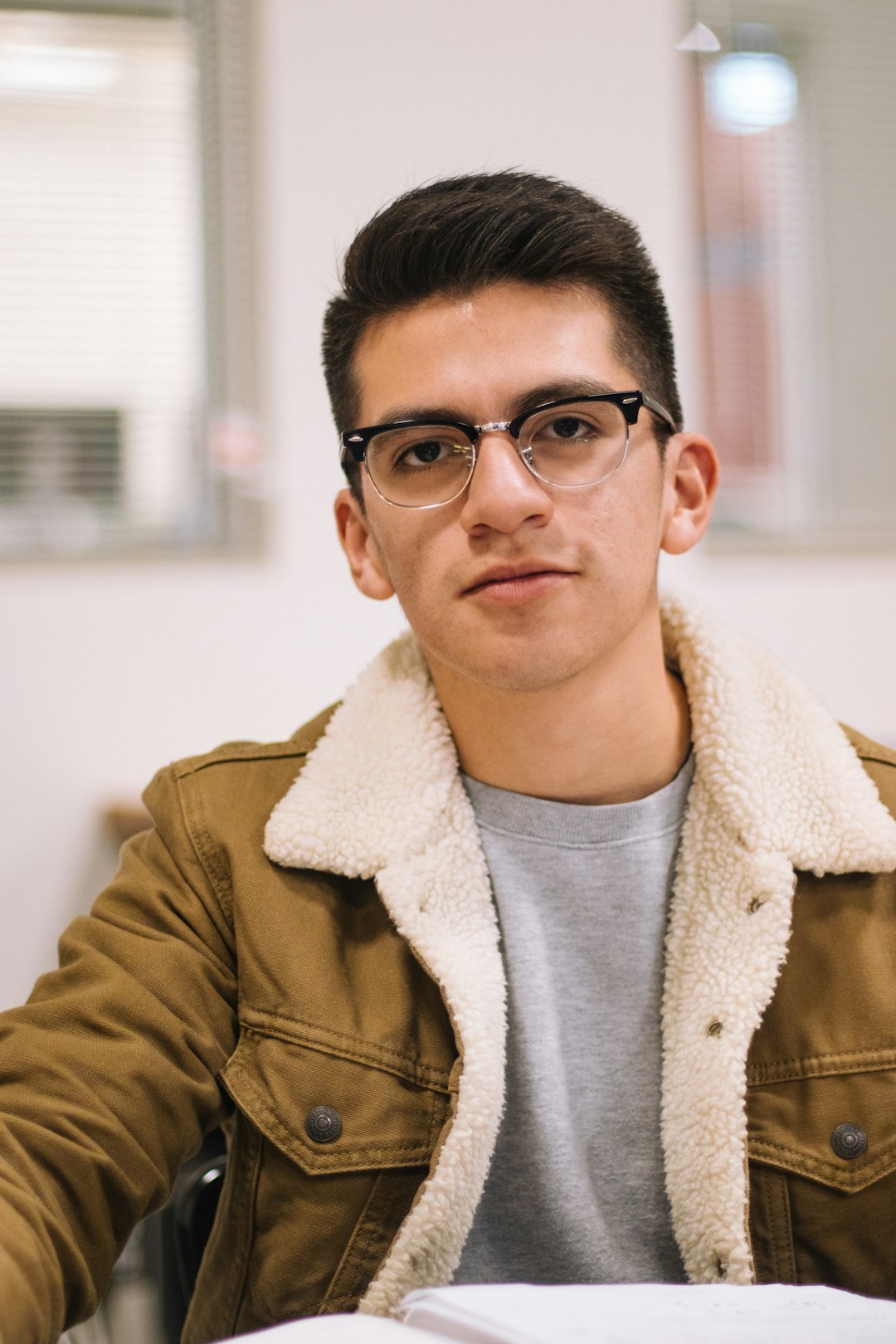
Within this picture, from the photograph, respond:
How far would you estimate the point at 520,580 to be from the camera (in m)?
1.17

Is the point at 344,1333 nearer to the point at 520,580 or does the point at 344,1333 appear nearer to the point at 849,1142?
the point at 849,1142

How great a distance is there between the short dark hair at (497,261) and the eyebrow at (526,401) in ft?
0.28

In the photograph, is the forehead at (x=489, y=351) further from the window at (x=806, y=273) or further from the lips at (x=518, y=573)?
the window at (x=806, y=273)

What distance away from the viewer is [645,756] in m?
1.31

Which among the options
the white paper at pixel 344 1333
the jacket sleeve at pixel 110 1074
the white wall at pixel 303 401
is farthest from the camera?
the white wall at pixel 303 401

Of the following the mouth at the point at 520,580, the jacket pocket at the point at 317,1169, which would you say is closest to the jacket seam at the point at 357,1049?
the jacket pocket at the point at 317,1169

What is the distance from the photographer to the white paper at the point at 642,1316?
73cm

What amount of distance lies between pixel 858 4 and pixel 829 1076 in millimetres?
2716

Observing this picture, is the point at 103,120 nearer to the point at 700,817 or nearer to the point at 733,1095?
the point at 700,817

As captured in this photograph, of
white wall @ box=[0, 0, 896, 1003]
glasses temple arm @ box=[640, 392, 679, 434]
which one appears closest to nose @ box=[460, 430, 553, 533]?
glasses temple arm @ box=[640, 392, 679, 434]

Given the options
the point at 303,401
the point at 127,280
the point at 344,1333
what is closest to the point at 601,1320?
the point at 344,1333

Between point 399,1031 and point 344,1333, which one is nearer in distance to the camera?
point 344,1333

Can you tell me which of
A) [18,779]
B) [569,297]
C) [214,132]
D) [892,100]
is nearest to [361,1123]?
[569,297]

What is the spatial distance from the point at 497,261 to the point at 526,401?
158mm
